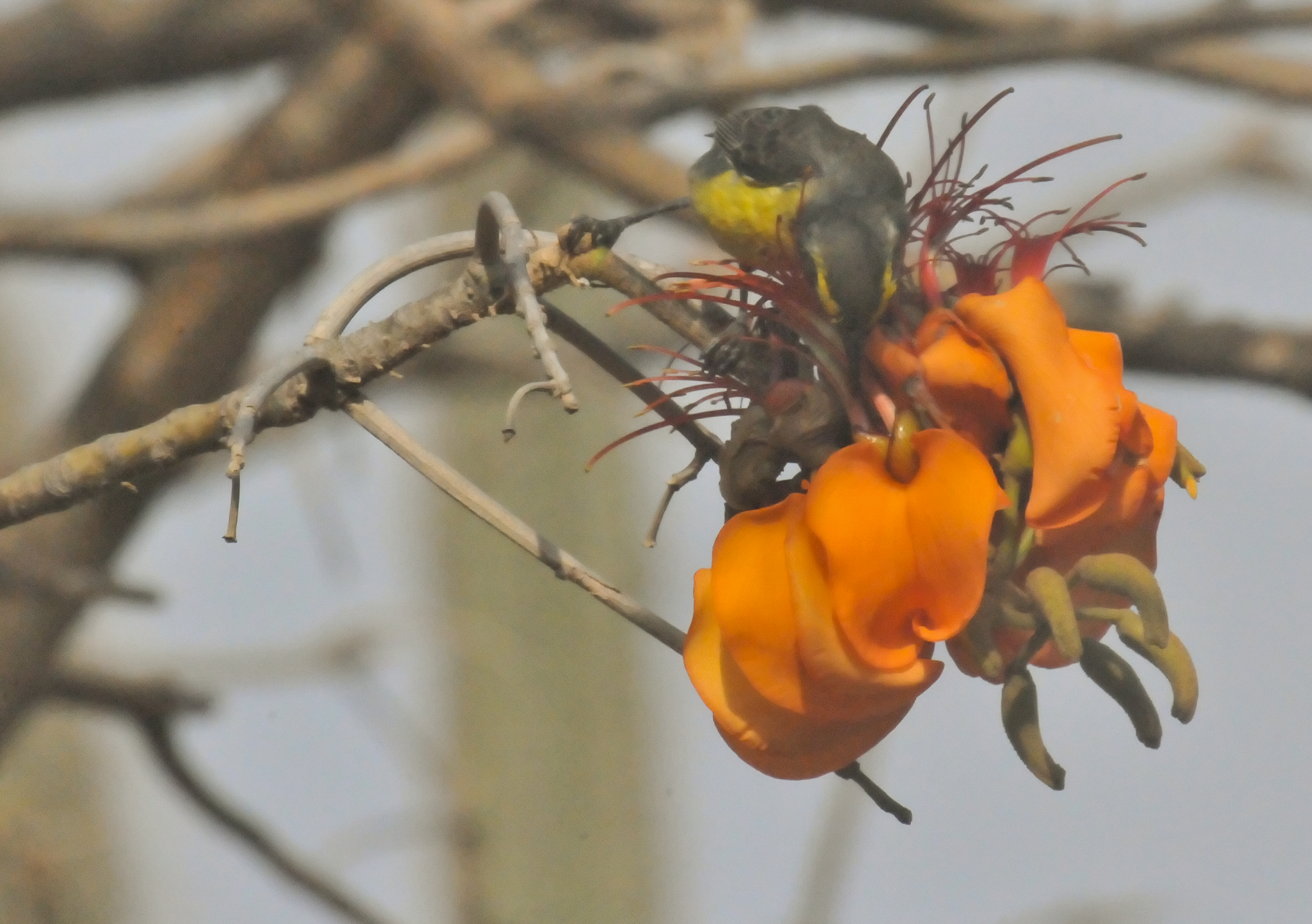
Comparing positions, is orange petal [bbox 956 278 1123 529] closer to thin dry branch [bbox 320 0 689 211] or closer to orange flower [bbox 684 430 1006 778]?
orange flower [bbox 684 430 1006 778]

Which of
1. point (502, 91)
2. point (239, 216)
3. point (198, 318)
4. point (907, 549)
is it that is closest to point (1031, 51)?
point (502, 91)

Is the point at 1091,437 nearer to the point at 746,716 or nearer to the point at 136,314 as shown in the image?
the point at 746,716

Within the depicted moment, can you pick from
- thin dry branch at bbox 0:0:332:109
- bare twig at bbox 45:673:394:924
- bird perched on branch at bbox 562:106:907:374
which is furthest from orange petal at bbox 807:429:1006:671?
thin dry branch at bbox 0:0:332:109

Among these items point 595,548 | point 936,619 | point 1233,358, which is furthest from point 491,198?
point 595,548

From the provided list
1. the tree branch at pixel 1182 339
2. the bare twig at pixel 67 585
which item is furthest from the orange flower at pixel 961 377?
the tree branch at pixel 1182 339

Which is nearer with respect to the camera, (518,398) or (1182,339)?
(518,398)

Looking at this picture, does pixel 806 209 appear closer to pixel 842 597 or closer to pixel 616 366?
pixel 616 366

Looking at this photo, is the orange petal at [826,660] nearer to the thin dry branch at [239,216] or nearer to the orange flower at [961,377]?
the orange flower at [961,377]
